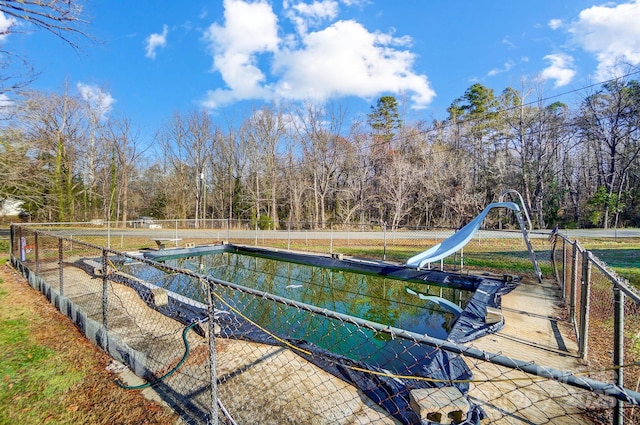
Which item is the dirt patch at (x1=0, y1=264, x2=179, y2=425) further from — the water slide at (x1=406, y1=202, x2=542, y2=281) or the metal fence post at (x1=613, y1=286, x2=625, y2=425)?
the water slide at (x1=406, y1=202, x2=542, y2=281)

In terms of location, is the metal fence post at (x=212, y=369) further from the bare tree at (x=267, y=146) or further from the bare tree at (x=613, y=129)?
the bare tree at (x=613, y=129)

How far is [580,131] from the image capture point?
24.3 metres

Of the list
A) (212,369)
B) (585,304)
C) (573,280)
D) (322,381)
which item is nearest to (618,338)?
(585,304)

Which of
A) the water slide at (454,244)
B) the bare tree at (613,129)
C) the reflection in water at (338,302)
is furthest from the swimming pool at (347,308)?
the bare tree at (613,129)

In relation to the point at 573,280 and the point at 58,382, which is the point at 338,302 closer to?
the point at 573,280

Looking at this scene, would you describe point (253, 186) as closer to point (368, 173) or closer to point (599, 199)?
point (368, 173)

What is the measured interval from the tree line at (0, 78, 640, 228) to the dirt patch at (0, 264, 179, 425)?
18.5 m

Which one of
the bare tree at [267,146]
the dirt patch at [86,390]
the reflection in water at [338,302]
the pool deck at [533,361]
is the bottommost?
the reflection in water at [338,302]

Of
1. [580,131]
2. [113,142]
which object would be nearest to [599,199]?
[580,131]

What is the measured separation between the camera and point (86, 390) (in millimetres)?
2643

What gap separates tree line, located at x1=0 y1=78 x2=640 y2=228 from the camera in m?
22.5

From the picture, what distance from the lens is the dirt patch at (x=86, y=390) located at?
2.31 meters

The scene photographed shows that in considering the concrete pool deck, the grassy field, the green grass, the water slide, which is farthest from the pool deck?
the green grass

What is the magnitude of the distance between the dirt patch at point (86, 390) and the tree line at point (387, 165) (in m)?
18.5
